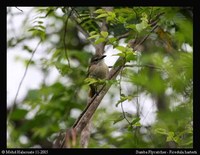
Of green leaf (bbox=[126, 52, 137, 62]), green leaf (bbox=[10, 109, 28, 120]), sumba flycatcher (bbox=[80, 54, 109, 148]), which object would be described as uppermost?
green leaf (bbox=[126, 52, 137, 62])

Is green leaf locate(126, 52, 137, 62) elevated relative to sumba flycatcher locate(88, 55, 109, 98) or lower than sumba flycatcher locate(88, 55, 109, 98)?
elevated

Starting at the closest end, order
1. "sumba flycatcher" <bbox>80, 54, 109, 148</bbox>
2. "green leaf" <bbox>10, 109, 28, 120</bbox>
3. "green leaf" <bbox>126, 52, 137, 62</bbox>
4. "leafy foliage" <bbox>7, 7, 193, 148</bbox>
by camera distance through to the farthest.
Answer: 1. "leafy foliage" <bbox>7, 7, 193, 148</bbox>
2. "green leaf" <bbox>126, 52, 137, 62</bbox>
3. "sumba flycatcher" <bbox>80, 54, 109, 148</bbox>
4. "green leaf" <bbox>10, 109, 28, 120</bbox>

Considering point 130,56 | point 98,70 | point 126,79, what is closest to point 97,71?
point 98,70

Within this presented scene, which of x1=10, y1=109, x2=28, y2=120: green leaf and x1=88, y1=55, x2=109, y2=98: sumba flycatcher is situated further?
x1=10, y1=109, x2=28, y2=120: green leaf

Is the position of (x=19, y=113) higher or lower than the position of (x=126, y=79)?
lower

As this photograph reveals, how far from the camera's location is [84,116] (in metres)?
4.60

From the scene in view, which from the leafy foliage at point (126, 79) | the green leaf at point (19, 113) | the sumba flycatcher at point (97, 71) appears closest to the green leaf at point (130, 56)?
the leafy foliage at point (126, 79)

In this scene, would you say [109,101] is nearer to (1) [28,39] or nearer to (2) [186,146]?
(1) [28,39]

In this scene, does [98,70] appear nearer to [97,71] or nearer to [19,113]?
[97,71]

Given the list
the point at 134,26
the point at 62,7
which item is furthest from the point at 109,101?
the point at 134,26

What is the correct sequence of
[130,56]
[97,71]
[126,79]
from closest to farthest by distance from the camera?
[126,79] < [130,56] < [97,71]

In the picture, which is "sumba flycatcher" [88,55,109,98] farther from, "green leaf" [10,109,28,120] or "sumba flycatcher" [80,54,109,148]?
"green leaf" [10,109,28,120]

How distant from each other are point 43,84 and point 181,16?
190 inches

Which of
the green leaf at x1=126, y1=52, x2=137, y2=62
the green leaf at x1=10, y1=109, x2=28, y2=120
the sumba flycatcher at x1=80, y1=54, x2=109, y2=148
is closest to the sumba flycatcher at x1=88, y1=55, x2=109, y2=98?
the sumba flycatcher at x1=80, y1=54, x2=109, y2=148
